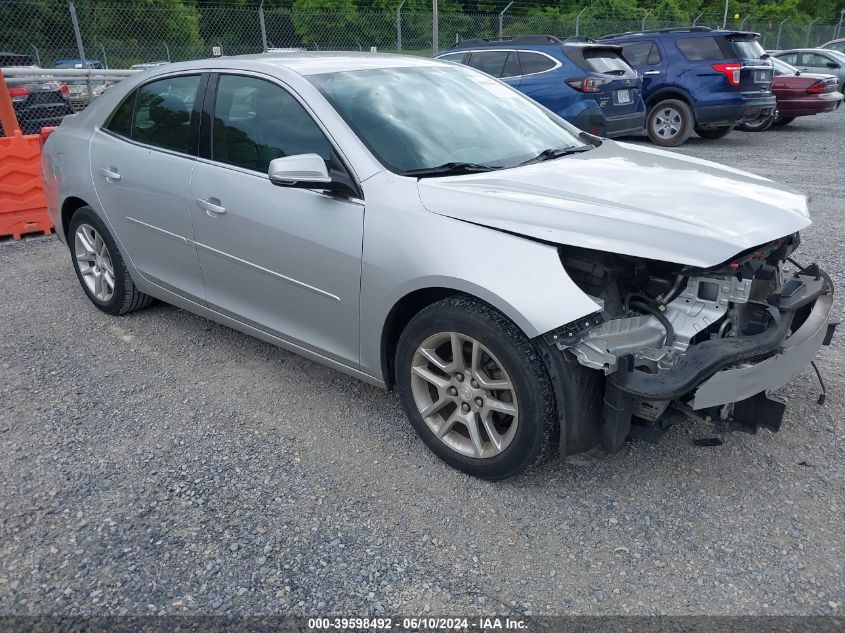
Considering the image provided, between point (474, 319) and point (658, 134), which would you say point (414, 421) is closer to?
point (474, 319)

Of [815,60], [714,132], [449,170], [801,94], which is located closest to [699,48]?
[714,132]

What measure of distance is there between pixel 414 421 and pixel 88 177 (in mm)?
2919

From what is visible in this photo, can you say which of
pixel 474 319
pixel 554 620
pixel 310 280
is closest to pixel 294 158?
pixel 310 280

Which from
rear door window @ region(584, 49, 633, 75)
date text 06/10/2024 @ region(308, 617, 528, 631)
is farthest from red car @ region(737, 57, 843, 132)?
date text 06/10/2024 @ region(308, 617, 528, 631)

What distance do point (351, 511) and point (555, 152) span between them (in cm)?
209

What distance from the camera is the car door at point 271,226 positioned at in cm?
322

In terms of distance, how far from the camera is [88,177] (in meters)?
4.62

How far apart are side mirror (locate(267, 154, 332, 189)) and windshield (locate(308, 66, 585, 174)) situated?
28 centimetres

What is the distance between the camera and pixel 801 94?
14164mm

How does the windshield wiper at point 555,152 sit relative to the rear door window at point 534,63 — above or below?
above

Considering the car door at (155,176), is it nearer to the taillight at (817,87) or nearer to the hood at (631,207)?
the hood at (631,207)

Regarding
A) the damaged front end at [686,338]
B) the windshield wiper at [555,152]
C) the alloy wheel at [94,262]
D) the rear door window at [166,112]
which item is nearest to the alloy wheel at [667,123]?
the windshield wiper at [555,152]

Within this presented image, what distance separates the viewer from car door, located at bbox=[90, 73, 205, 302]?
13.0 ft

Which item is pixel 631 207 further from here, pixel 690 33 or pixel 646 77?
pixel 690 33
